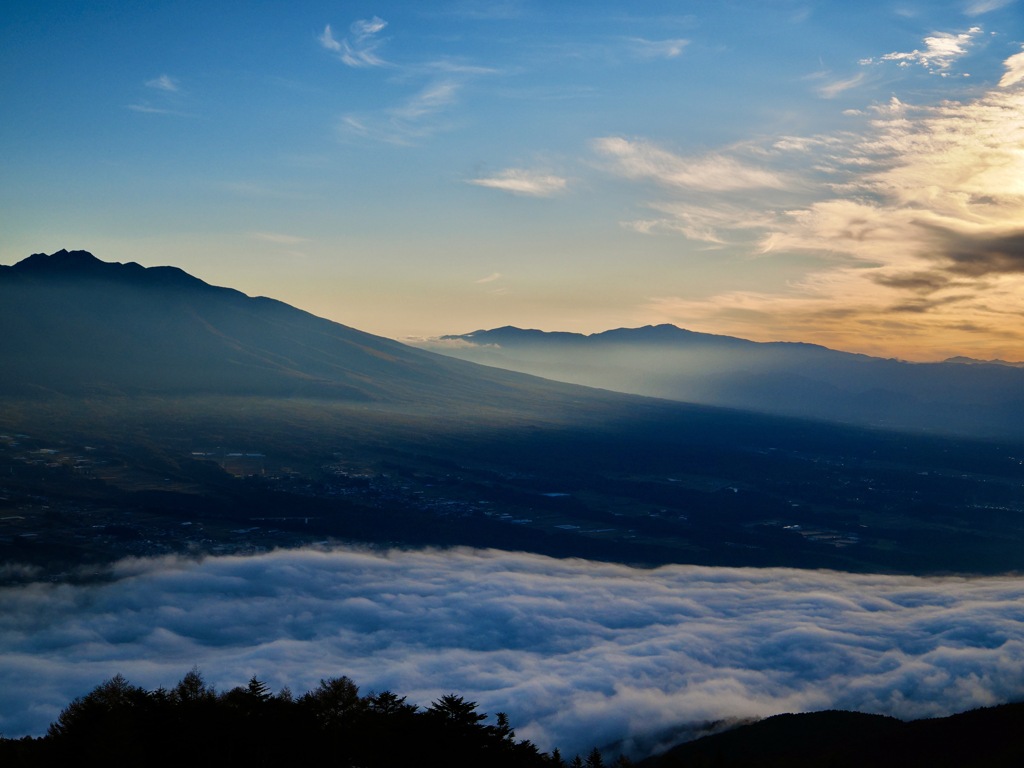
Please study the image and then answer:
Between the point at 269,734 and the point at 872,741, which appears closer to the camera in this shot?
the point at 269,734

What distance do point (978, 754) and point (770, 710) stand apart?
41.3 meters

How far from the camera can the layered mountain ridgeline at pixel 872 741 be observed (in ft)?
345

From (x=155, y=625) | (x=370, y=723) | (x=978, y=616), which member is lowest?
(x=155, y=625)

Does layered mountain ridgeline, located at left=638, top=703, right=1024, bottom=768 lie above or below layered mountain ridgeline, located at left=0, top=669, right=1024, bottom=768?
below

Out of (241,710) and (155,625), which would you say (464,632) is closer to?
(155,625)

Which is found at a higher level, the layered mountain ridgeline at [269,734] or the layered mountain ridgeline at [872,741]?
the layered mountain ridgeline at [269,734]

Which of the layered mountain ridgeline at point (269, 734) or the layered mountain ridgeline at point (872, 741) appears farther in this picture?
the layered mountain ridgeline at point (872, 741)

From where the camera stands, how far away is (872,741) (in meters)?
115

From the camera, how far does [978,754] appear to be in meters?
106

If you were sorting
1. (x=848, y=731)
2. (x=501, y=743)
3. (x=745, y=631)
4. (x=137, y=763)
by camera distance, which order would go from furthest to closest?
(x=745, y=631) → (x=848, y=731) → (x=501, y=743) → (x=137, y=763)

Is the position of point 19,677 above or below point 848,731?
below

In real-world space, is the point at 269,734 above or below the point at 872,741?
above

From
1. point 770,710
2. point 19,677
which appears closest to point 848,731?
point 770,710

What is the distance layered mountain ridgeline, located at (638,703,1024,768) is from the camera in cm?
10525
